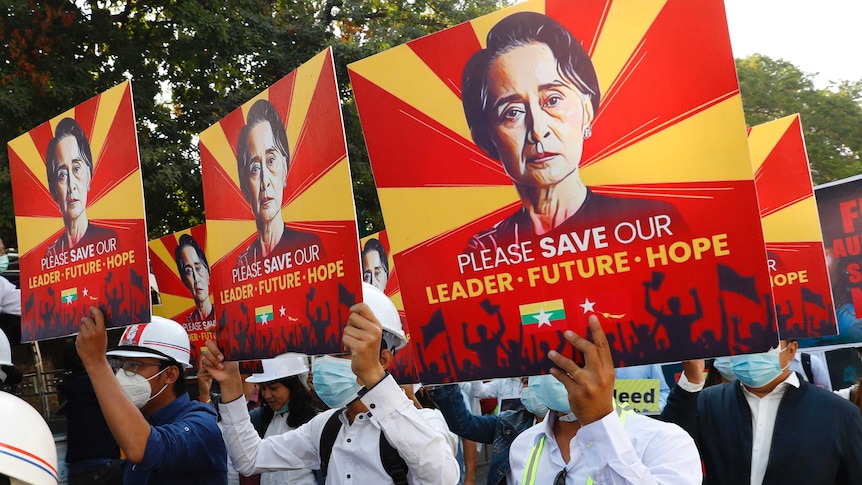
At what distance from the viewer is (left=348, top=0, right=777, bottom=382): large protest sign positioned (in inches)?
88.8

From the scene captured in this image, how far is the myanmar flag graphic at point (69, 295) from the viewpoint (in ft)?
13.0

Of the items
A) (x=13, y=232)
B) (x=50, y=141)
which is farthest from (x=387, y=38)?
(x=50, y=141)

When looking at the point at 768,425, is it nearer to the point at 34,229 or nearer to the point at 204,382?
the point at 204,382

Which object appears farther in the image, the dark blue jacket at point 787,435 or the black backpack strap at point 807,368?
the black backpack strap at point 807,368

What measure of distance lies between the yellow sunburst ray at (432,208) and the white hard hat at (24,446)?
111 centimetres

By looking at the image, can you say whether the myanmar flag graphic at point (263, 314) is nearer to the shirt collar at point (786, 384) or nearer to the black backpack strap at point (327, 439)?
the black backpack strap at point (327, 439)

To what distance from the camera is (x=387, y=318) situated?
380 cm

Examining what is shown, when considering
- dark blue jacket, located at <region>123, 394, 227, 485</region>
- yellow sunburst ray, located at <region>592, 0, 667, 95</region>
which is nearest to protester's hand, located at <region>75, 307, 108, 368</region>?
dark blue jacket, located at <region>123, 394, 227, 485</region>

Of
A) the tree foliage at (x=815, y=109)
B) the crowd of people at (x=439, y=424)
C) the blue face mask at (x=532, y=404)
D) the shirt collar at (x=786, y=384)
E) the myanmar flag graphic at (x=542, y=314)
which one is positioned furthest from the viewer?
the tree foliage at (x=815, y=109)

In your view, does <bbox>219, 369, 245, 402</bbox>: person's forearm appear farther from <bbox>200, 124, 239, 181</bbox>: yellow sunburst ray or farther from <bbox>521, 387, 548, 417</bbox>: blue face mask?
<bbox>521, 387, 548, 417</bbox>: blue face mask

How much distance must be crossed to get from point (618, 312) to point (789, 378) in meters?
2.31

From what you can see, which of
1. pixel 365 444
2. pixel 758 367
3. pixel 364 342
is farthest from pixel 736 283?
pixel 758 367

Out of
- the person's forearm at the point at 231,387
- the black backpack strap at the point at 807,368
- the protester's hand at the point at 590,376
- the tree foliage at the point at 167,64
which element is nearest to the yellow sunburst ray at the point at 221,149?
the person's forearm at the point at 231,387

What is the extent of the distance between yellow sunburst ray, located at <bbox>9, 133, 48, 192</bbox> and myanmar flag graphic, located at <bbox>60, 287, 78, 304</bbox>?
0.57 metres
